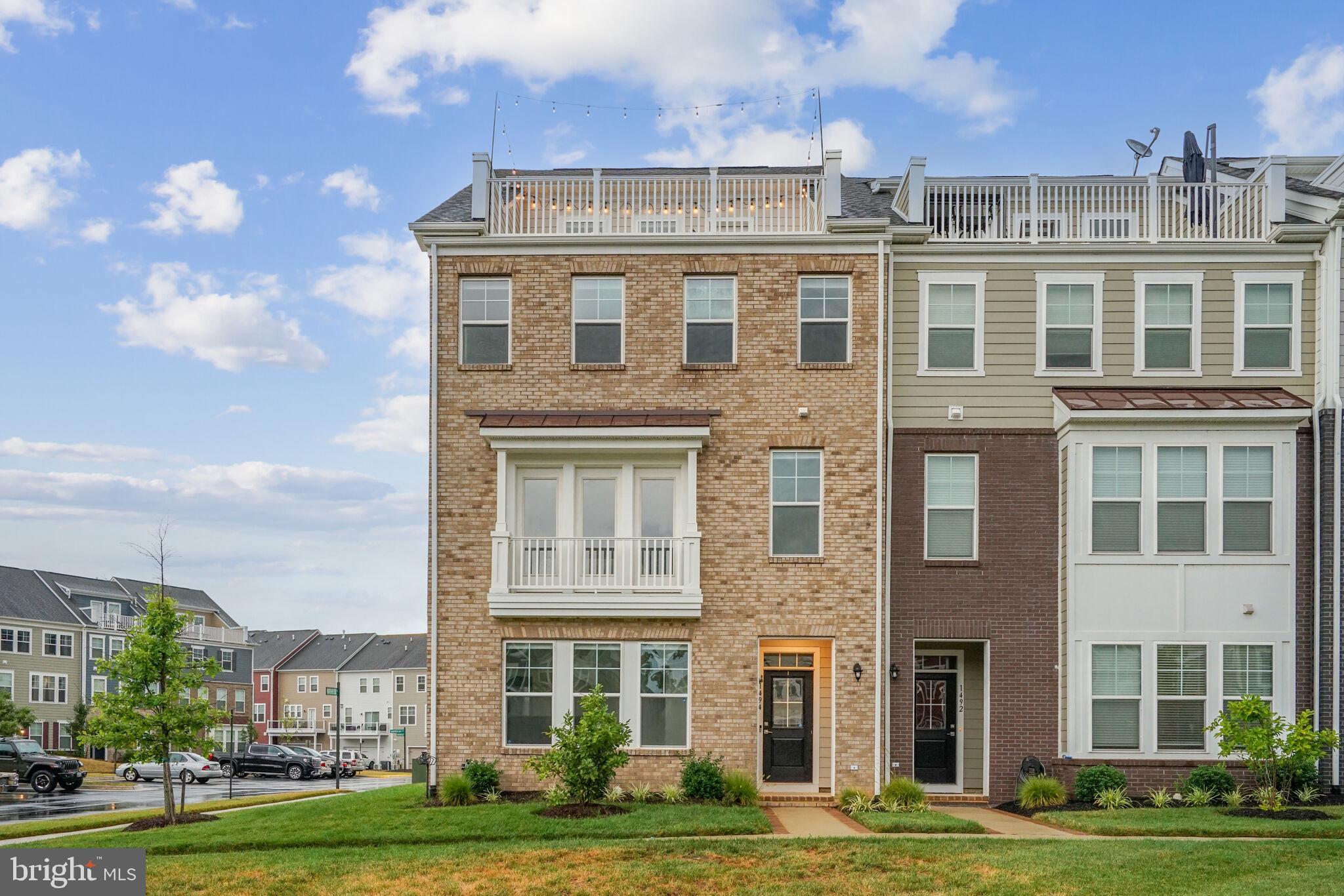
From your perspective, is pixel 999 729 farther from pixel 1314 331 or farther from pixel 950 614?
pixel 1314 331

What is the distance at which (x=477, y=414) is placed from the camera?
18438 millimetres

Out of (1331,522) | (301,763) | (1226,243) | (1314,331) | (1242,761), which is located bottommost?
(301,763)

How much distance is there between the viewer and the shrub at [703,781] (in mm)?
17250

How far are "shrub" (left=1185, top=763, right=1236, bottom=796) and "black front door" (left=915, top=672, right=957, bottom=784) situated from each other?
137 inches

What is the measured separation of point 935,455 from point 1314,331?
6.14 metres

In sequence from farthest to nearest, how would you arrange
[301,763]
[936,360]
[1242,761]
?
[301,763]
[936,360]
[1242,761]

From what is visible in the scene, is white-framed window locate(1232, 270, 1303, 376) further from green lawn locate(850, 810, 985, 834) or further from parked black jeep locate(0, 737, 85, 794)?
parked black jeep locate(0, 737, 85, 794)

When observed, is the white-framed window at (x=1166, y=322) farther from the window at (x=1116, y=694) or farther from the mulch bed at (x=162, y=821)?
the mulch bed at (x=162, y=821)

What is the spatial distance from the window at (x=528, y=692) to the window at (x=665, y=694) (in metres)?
1.42

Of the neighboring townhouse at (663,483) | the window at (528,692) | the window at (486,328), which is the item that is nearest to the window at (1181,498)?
the neighboring townhouse at (663,483)

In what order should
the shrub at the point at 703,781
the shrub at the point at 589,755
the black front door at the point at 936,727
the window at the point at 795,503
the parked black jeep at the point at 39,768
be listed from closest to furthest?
1. the shrub at the point at 589,755
2. the shrub at the point at 703,781
3. the window at the point at 795,503
4. the black front door at the point at 936,727
5. the parked black jeep at the point at 39,768

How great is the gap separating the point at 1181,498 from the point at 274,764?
36.5 m

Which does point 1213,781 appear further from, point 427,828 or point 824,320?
point 427,828

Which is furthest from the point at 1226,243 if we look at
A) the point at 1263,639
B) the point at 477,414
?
the point at 477,414
